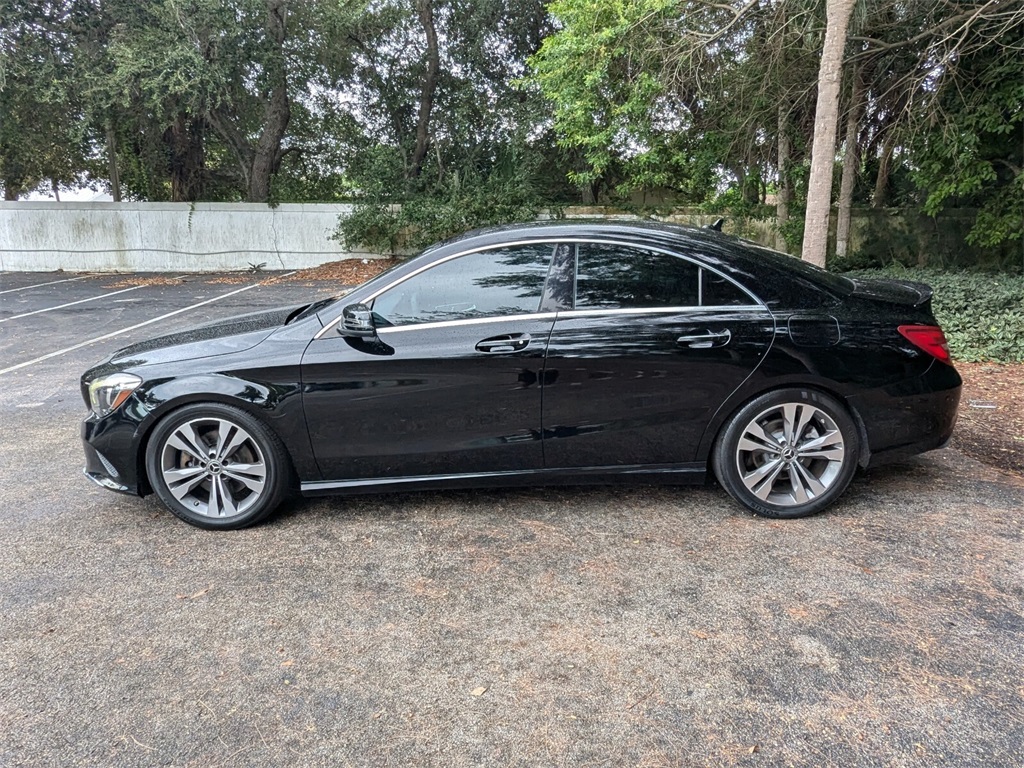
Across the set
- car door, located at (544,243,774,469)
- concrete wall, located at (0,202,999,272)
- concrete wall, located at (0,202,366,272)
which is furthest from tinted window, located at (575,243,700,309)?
concrete wall, located at (0,202,366,272)

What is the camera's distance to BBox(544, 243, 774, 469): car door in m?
3.40

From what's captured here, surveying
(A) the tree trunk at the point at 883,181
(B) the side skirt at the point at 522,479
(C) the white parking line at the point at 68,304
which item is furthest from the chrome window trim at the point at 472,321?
(A) the tree trunk at the point at 883,181

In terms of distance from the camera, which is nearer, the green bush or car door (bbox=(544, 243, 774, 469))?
car door (bbox=(544, 243, 774, 469))

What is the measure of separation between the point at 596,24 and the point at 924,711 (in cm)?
1166

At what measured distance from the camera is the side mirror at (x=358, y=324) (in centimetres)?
337

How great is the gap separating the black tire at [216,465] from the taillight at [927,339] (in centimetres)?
331

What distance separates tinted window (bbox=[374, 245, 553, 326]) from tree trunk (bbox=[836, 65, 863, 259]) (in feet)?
32.8

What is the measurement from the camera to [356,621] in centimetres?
269

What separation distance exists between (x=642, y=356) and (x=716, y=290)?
0.54 meters

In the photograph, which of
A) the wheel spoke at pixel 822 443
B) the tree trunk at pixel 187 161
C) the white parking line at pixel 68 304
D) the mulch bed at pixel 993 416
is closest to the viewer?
the wheel spoke at pixel 822 443

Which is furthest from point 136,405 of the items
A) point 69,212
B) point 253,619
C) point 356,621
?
point 69,212

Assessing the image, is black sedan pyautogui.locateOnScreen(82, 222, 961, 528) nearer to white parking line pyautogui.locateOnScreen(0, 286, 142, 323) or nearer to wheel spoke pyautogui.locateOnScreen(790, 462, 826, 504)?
wheel spoke pyautogui.locateOnScreen(790, 462, 826, 504)

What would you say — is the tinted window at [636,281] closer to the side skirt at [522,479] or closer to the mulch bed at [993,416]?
the side skirt at [522,479]

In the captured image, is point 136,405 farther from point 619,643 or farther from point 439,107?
point 439,107
